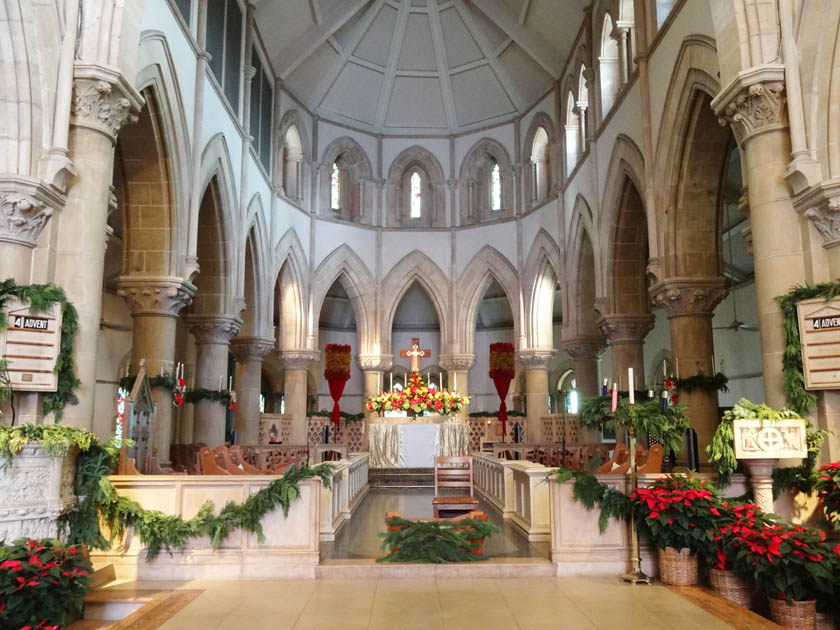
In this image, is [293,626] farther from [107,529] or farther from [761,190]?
→ [761,190]

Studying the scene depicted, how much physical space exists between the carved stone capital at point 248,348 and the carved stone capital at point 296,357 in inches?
90.3

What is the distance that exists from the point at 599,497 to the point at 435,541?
1.68 meters

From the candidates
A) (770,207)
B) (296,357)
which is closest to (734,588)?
(770,207)

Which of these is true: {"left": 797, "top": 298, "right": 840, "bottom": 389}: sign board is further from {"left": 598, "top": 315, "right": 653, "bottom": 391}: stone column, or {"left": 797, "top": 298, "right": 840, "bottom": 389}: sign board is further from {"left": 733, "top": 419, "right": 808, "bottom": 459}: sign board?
{"left": 598, "top": 315, "right": 653, "bottom": 391}: stone column

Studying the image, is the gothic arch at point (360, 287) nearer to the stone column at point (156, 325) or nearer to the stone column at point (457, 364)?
the stone column at point (457, 364)

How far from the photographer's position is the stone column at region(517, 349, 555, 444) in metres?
20.9

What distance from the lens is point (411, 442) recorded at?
1739 cm

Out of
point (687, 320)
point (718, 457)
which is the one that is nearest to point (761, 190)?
point (718, 457)

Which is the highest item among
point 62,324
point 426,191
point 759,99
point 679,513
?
point 426,191

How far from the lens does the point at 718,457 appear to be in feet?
23.4

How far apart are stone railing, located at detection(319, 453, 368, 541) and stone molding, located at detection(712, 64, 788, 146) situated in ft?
20.7

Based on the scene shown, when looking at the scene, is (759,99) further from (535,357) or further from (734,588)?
(535,357)

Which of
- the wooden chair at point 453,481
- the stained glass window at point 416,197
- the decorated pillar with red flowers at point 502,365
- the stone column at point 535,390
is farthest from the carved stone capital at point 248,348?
the wooden chair at point 453,481

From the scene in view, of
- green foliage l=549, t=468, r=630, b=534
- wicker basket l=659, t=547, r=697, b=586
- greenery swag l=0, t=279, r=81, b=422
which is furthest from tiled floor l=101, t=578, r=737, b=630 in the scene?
greenery swag l=0, t=279, r=81, b=422
